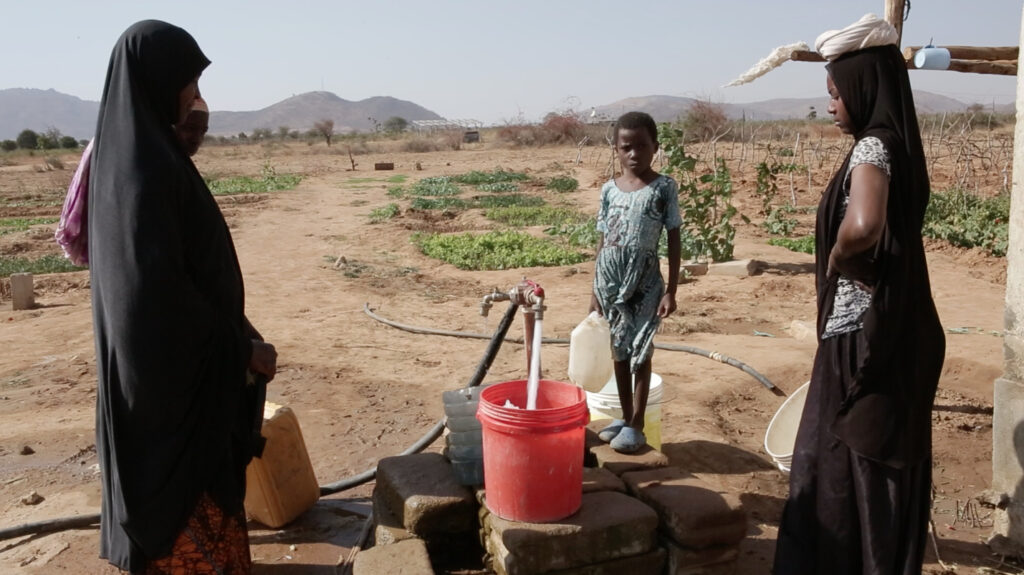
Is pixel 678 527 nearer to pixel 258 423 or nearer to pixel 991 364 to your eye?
pixel 258 423

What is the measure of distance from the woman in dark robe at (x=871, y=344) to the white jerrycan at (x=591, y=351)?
3.33 ft

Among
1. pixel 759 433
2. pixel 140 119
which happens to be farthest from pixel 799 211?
pixel 140 119

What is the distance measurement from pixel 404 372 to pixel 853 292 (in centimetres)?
405

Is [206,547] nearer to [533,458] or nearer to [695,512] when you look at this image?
[533,458]

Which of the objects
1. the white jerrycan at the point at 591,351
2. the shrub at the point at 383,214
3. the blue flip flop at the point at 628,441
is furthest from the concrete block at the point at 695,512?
the shrub at the point at 383,214

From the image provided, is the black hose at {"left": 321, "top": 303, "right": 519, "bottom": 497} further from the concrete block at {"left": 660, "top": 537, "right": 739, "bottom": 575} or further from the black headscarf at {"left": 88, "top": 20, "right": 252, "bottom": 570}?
the black headscarf at {"left": 88, "top": 20, "right": 252, "bottom": 570}

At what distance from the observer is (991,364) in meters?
5.68

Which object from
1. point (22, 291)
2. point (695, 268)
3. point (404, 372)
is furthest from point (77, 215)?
point (695, 268)

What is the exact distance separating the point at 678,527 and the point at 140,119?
2.15m

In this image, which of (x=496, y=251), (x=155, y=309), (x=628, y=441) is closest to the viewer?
(x=155, y=309)

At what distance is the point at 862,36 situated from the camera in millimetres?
2355

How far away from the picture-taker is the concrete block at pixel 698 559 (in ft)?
9.45

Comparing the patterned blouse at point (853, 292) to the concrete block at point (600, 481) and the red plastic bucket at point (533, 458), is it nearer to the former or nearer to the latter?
the red plastic bucket at point (533, 458)

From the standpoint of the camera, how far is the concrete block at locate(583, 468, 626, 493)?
3.05m
